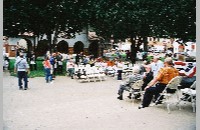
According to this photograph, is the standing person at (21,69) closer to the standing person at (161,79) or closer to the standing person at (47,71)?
the standing person at (47,71)

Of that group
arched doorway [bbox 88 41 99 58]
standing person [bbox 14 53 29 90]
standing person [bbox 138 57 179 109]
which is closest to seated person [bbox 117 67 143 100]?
standing person [bbox 138 57 179 109]

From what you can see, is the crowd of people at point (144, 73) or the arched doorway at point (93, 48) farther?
the arched doorway at point (93, 48)

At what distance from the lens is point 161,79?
11.6m

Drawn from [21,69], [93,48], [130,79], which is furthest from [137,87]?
[93,48]

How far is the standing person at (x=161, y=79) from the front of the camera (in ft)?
37.8

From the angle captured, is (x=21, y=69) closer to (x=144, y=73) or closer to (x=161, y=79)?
(x=144, y=73)

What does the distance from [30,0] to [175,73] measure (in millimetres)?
20463

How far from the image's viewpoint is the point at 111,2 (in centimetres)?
3266

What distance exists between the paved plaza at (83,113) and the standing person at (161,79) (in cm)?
37

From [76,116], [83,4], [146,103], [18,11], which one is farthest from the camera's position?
[83,4]

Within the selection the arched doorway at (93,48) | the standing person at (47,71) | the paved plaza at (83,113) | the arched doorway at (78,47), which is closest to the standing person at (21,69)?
the paved plaza at (83,113)

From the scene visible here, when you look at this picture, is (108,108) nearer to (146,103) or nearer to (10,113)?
(146,103)

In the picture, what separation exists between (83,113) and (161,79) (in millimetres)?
2495

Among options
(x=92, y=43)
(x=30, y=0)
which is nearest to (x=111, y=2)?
(x=30, y=0)
